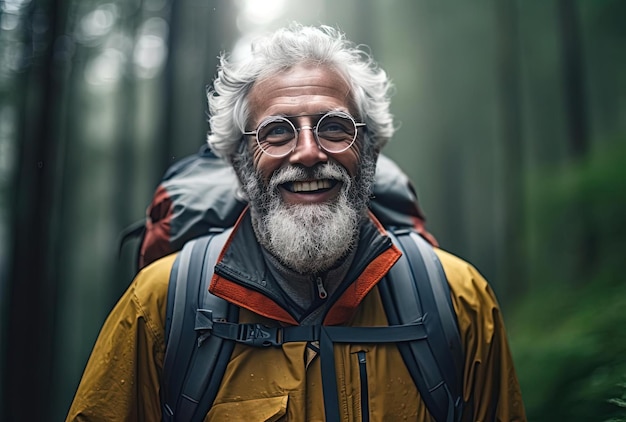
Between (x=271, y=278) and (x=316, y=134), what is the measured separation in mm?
632

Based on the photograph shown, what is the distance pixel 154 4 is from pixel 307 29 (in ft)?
27.1

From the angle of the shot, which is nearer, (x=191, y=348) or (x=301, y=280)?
(x=191, y=348)

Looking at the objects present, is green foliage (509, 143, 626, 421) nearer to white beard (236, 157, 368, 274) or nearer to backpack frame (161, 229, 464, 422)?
backpack frame (161, 229, 464, 422)

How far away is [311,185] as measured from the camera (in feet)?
7.71

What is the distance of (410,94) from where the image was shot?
48.7 feet

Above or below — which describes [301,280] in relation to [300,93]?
below

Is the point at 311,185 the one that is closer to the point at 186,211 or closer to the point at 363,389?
the point at 186,211

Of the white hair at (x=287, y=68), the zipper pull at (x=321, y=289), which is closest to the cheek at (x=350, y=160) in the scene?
the white hair at (x=287, y=68)

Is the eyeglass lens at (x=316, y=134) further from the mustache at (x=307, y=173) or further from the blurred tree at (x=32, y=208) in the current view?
the blurred tree at (x=32, y=208)

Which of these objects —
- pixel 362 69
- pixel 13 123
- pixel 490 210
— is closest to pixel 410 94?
pixel 490 210

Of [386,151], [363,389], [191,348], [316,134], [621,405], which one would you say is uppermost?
[386,151]

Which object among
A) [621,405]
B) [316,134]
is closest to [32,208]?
[316,134]

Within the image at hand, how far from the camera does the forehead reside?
2.38 metres

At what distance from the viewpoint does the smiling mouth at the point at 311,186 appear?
235cm
